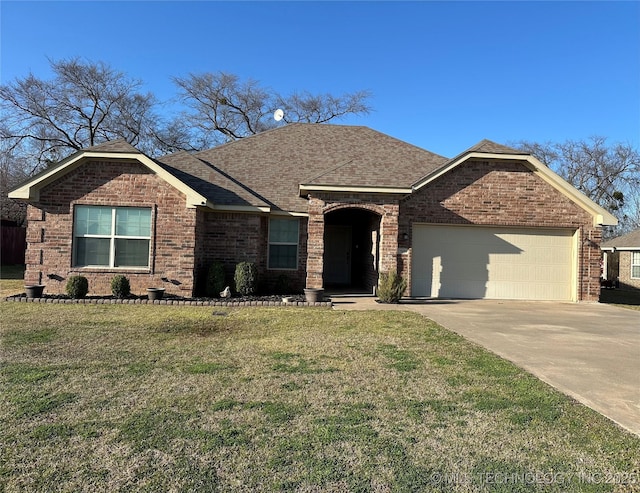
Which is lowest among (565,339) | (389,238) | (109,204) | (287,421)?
(287,421)

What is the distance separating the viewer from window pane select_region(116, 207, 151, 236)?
1176 cm

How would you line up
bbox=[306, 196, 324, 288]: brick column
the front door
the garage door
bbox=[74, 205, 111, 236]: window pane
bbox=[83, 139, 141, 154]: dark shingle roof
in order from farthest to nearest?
the front door
the garage door
bbox=[306, 196, 324, 288]: brick column
bbox=[74, 205, 111, 236]: window pane
bbox=[83, 139, 141, 154]: dark shingle roof

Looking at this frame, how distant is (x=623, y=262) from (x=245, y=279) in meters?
22.0

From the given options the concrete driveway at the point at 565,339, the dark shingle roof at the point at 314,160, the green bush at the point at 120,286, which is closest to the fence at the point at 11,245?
the dark shingle roof at the point at 314,160

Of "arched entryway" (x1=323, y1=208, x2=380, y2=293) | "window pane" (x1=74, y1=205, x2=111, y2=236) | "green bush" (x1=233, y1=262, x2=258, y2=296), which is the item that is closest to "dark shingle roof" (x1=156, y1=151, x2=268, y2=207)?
"green bush" (x1=233, y1=262, x2=258, y2=296)

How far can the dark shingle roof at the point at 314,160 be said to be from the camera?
43.0 ft

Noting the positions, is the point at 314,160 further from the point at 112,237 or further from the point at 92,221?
the point at 92,221

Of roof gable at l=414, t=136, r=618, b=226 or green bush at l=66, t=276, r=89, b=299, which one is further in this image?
roof gable at l=414, t=136, r=618, b=226

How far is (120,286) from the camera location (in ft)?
35.9

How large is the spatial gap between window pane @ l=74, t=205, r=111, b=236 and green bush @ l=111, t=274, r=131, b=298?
5.07 ft

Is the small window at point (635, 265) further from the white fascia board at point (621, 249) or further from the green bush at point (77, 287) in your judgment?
the green bush at point (77, 287)

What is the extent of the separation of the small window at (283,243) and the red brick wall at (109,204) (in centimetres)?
288

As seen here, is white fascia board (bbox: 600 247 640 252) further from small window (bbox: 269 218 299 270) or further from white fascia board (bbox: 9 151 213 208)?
white fascia board (bbox: 9 151 213 208)

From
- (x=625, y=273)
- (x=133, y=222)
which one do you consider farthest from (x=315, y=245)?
(x=625, y=273)
